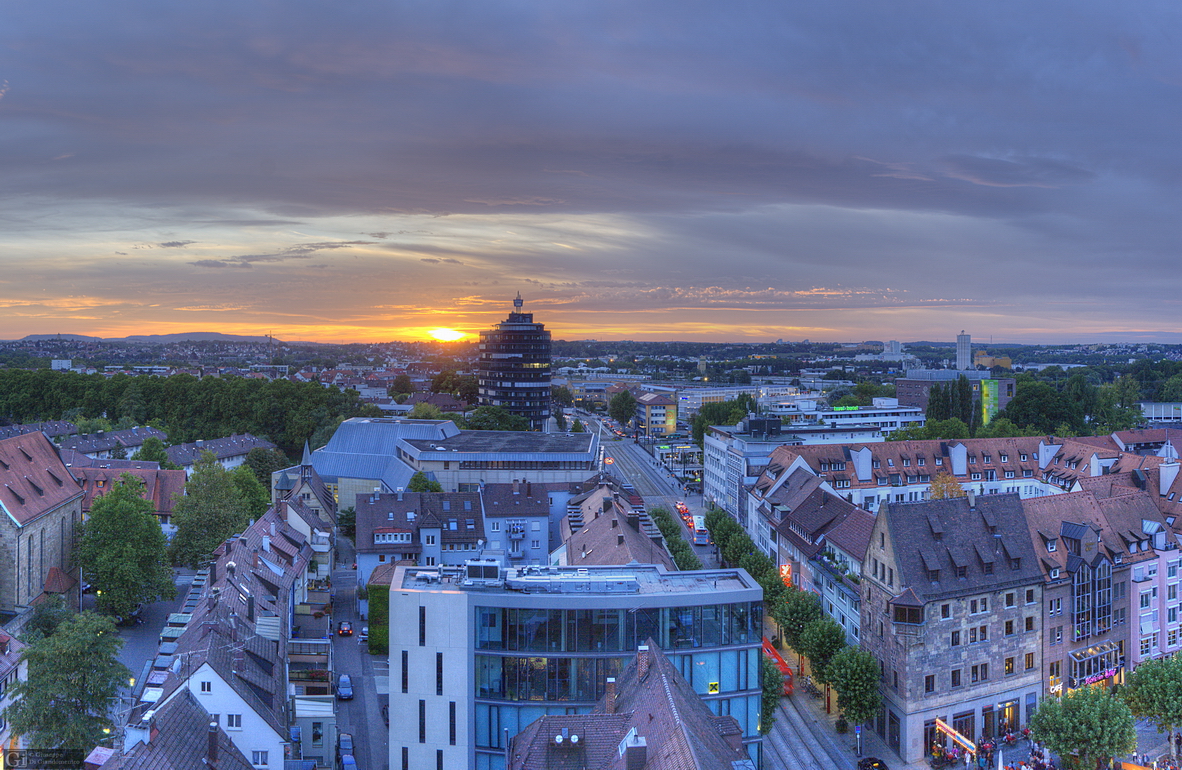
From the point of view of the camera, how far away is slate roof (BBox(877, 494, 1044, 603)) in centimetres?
4469

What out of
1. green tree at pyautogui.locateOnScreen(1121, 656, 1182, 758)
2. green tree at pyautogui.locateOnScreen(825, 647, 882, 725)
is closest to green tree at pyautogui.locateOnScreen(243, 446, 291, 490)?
green tree at pyautogui.locateOnScreen(825, 647, 882, 725)

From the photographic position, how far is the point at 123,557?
55156 mm

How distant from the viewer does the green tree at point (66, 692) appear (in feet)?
121

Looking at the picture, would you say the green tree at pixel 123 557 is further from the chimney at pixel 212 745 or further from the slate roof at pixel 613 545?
the chimney at pixel 212 745

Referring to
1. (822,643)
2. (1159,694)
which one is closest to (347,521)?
(822,643)

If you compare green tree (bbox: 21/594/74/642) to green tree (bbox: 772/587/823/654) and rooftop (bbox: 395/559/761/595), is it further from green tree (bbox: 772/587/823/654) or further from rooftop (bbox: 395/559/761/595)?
green tree (bbox: 772/587/823/654)

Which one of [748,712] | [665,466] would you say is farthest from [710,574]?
[665,466]

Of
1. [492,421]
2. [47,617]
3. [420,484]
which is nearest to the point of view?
[47,617]

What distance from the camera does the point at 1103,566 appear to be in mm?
49719

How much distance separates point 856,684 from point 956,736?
17.8ft

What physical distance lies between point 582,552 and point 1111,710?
102ft

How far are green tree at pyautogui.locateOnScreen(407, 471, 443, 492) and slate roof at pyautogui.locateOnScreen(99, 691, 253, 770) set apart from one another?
50161 mm

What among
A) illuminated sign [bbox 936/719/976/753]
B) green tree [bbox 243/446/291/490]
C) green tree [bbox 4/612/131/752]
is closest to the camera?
green tree [bbox 4/612/131/752]

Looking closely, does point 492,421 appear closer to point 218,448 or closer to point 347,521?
point 218,448
